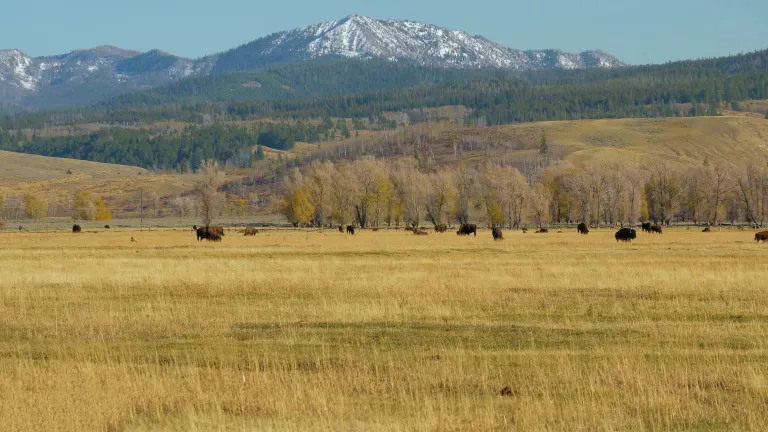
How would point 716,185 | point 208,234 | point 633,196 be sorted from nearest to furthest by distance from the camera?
point 208,234
point 716,185
point 633,196

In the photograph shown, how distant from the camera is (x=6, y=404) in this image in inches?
525

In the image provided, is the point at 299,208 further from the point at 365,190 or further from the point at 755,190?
the point at 755,190

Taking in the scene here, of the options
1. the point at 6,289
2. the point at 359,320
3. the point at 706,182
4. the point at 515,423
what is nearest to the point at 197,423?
the point at 515,423

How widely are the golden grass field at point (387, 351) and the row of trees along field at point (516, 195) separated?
4164 inches

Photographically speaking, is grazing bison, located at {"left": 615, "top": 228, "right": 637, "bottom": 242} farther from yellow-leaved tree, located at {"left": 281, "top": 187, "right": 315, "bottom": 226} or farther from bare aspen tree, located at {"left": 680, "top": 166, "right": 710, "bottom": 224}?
yellow-leaved tree, located at {"left": 281, "top": 187, "right": 315, "bottom": 226}

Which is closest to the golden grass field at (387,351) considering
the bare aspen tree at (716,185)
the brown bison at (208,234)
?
the brown bison at (208,234)

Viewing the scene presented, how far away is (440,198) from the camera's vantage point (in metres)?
140

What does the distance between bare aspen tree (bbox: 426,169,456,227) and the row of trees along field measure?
155 millimetres

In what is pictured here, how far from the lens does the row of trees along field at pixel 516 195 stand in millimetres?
140375

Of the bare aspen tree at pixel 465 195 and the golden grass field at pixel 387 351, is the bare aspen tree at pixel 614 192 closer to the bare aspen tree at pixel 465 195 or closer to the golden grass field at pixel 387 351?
the bare aspen tree at pixel 465 195

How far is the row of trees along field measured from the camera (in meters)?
140

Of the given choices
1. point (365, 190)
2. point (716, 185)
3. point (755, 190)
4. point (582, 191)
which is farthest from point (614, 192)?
point (365, 190)

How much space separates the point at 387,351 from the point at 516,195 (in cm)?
12204

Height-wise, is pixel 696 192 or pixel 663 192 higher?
pixel 663 192
